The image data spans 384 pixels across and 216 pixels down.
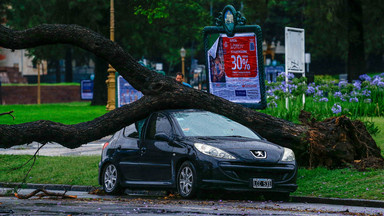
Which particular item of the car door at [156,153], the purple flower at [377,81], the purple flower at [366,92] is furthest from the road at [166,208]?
the purple flower at [377,81]

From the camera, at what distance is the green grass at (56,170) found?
16844 mm

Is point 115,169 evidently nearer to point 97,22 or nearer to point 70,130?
point 70,130

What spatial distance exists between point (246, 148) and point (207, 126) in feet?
3.61

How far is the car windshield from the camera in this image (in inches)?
516

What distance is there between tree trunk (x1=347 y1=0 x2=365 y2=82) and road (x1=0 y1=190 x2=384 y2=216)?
27.6m

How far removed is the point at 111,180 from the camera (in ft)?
47.3

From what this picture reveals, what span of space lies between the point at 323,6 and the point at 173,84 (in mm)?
25653

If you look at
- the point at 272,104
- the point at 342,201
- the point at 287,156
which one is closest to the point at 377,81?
the point at 272,104

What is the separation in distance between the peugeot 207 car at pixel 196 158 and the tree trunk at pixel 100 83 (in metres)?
31.3

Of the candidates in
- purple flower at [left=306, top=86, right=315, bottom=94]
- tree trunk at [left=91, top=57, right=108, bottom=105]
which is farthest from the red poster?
tree trunk at [left=91, top=57, right=108, bottom=105]

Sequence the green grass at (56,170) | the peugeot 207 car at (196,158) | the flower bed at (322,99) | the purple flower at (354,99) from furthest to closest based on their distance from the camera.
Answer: the purple flower at (354,99), the flower bed at (322,99), the green grass at (56,170), the peugeot 207 car at (196,158)

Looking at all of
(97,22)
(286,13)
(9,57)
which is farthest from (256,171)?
(9,57)

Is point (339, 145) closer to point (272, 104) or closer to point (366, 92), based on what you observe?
point (272, 104)

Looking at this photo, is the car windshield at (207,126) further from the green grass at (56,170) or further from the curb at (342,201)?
the green grass at (56,170)
